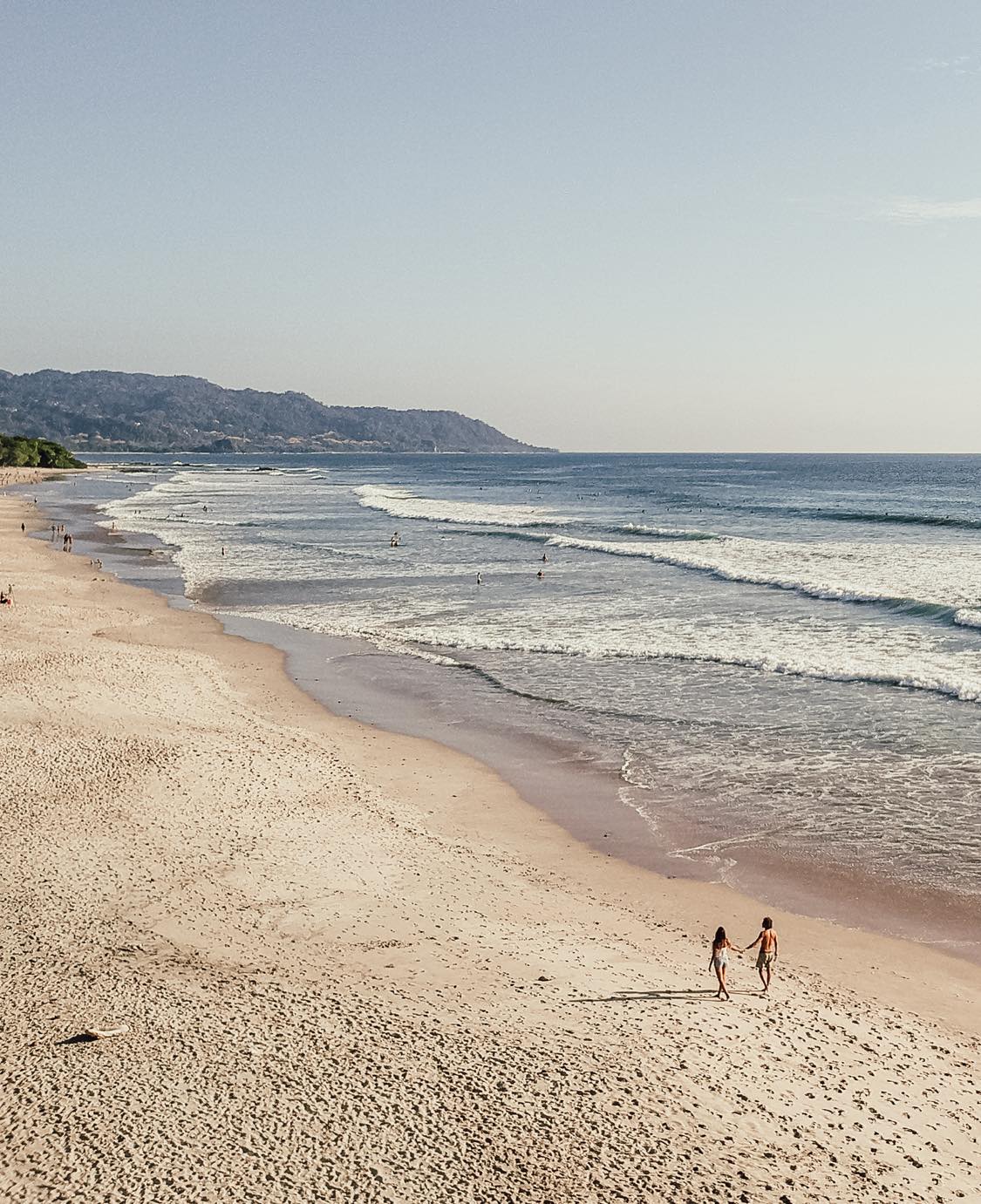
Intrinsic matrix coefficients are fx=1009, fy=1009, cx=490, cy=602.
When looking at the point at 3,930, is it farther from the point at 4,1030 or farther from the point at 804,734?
the point at 804,734

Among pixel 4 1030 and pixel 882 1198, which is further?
pixel 4 1030

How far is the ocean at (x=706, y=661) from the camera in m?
16.2

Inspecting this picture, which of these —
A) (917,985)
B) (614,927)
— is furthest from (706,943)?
(917,985)

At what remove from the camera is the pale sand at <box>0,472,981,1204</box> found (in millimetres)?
8656

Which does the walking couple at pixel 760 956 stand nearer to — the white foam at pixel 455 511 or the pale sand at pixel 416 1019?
the pale sand at pixel 416 1019

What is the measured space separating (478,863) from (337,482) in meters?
134

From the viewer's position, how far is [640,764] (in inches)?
788

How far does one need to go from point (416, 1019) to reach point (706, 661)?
63.6 feet

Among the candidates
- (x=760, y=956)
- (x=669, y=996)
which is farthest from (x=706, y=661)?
(x=669, y=996)

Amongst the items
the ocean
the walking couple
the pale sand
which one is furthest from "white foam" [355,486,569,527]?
the walking couple

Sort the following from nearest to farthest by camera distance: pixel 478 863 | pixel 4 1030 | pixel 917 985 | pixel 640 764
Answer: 1. pixel 4 1030
2. pixel 917 985
3. pixel 478 863
4. pixel 640 764

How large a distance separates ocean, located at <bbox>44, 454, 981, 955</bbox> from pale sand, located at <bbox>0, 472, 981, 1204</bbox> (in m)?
2.20

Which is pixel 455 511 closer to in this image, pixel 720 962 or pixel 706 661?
pixel 706 661

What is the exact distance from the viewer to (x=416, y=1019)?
1073 cm
